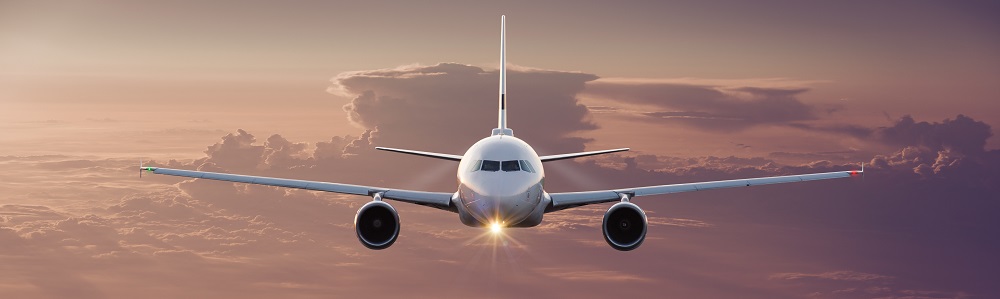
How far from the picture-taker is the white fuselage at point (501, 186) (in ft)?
152

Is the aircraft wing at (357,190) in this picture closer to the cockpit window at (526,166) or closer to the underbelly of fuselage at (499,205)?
the underbelly of fuselage at (499,205)

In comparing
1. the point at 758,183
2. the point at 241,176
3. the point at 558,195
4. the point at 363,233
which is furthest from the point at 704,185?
the point at 241,176

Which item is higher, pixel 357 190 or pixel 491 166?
pixel 491 166

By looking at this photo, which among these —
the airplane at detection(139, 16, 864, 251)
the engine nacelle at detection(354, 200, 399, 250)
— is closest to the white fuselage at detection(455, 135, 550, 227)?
the airplane at detection(139, 16, 864, 251)

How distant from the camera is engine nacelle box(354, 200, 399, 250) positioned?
47.8m

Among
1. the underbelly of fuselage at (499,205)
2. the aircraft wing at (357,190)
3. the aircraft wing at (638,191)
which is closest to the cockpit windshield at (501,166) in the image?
the underbelly of fuselage at (499,205)

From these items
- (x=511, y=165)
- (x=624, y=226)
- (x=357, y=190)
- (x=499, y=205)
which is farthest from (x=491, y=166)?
(x=357, y=190)

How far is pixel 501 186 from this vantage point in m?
46.2

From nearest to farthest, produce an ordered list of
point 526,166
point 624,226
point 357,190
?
point 526,166
point 624,226
point 357,190

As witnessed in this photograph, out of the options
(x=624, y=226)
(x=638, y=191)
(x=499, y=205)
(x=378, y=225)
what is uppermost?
(x=638, y=191)

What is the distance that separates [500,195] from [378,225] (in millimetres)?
4720

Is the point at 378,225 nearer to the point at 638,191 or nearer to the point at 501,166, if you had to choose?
the point at 501,166

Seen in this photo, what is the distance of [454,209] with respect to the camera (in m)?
49.8

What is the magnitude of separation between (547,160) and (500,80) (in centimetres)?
1119
